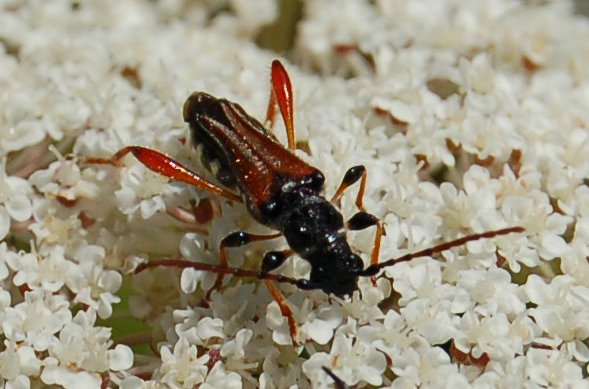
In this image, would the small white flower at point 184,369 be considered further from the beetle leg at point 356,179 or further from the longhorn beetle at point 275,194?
the beetle leg at point 356,179

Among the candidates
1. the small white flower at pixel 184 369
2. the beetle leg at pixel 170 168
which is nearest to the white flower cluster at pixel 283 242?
the small white flower at pixel 184 369

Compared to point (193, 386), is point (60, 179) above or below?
above

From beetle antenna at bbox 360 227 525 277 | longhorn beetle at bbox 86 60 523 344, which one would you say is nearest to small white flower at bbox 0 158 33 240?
longhorn beetle at bbox 86 60 523 344

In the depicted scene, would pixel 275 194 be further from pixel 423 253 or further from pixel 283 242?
pixel 423 253

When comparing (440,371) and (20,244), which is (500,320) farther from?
(20,244)

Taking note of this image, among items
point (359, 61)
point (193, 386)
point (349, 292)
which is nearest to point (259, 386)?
point (193, 386)

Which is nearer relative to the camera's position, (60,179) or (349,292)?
(349,292)

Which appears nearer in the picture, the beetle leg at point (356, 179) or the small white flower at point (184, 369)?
the small white flower at point (184, 369)
